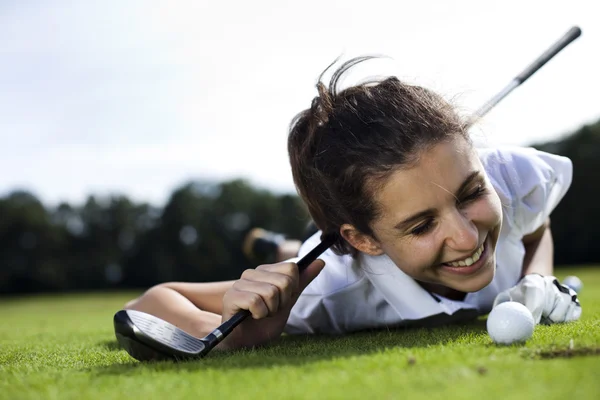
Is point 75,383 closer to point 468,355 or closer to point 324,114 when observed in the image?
point 468,355

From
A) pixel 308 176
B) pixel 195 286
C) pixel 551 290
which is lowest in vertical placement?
pixel 551 290

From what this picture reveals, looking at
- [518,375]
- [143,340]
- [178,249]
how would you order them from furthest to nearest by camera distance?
[178,249] < [143,340] < [518,375]

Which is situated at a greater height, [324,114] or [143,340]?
[324,114]

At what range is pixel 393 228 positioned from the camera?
3.23 m

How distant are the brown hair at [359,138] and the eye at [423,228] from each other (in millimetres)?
262

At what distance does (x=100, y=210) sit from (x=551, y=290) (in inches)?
1580

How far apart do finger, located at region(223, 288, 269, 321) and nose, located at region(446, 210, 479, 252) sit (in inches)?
41.1

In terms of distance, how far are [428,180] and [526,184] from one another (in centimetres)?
144

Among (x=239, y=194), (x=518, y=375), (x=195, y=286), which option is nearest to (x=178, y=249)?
(x=239, y=194)

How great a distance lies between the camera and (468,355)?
234 centimetres

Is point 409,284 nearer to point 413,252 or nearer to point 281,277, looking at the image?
point 413,252

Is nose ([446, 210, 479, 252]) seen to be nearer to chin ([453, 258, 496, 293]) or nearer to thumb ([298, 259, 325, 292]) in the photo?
chin ([453, 258, 496, 293])

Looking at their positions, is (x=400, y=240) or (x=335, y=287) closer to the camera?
(x=400, y=240)

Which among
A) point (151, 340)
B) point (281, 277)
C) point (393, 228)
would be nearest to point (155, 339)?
point (151, 340)
